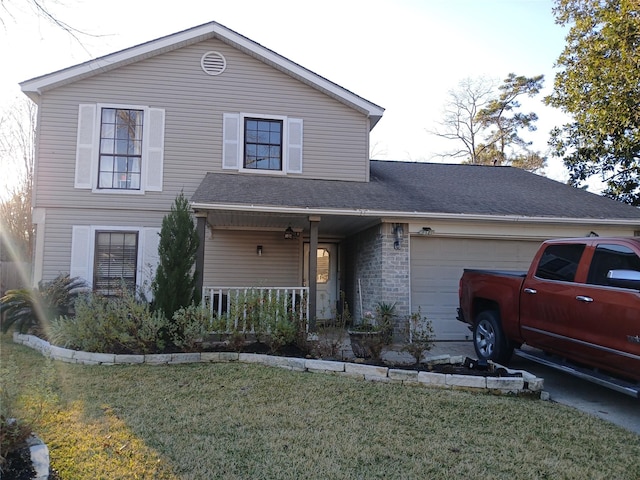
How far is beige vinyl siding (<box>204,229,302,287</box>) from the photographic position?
10.5 meters

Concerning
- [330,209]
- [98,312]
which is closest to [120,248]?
Result: [98,312]

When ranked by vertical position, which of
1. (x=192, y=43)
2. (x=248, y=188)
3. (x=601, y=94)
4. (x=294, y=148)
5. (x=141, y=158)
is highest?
(x=601, y=94)

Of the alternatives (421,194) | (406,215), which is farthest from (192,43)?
(406,215)

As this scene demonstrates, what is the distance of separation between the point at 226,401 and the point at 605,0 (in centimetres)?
1698

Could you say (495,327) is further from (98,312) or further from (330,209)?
(98,312)

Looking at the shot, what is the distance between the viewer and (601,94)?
13.4 metres

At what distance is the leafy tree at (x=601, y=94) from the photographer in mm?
12812

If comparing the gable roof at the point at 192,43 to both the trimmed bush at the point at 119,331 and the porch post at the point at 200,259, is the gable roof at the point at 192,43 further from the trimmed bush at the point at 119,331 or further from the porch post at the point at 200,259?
the trimmed bush at the point at 119,331

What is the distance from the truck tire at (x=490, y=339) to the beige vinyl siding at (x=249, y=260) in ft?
16.7

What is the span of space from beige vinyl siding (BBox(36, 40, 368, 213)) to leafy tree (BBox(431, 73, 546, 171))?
1800 cm

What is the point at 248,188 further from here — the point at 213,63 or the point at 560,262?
the point at 560,262

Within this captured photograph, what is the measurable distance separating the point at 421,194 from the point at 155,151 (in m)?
6.18

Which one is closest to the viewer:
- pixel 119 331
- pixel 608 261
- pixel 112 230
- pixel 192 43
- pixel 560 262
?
pixel 608 261

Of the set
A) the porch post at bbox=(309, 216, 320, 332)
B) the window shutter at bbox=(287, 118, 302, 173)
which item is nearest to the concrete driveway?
the porch post at bbox=(309, 216, 320, 332)
